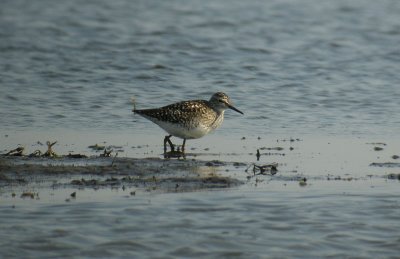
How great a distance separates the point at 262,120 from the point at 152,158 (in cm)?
377

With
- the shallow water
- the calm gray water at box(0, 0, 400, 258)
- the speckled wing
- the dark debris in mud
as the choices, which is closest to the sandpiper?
the speckled wing

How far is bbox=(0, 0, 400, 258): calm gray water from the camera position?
920cm

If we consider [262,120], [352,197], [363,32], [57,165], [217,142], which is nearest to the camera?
[352,197]

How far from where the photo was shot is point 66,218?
31.7 feet

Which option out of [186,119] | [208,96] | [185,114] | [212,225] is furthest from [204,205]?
[208,96]

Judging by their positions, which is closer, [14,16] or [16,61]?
[16,61]

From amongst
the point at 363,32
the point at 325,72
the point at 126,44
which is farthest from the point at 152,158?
the point at 363,32

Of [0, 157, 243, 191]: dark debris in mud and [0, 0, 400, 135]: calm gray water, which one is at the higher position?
[0, 0, 400, 135]: calm gray water

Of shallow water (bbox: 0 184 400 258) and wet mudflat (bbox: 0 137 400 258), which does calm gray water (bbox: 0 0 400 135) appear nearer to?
wet mudflat (bbox: 0 137 400 258)

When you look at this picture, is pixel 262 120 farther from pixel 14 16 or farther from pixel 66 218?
pixel 14 16

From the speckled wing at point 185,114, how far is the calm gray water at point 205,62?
917 millimetres

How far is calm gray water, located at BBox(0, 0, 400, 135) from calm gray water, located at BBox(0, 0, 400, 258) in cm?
5

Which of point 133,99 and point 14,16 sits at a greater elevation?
point 14,16

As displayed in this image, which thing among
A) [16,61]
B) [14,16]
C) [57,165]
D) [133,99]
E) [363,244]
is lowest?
[363,244]
